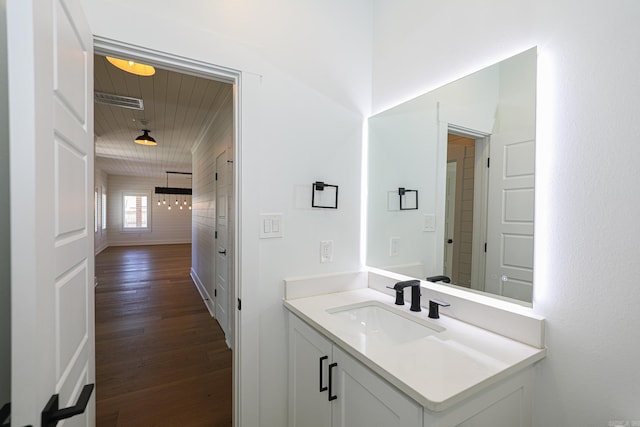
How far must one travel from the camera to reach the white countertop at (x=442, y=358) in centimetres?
83

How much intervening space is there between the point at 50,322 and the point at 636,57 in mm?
1803

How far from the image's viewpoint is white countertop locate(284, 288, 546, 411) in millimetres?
832

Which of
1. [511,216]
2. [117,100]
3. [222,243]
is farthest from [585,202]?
[117,100]

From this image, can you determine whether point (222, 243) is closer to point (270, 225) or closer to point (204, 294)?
point (204, 294)

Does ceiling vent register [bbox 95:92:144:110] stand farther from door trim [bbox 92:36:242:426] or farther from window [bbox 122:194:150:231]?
window [bbox 122:194:150:231]

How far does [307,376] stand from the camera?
4.58 ft

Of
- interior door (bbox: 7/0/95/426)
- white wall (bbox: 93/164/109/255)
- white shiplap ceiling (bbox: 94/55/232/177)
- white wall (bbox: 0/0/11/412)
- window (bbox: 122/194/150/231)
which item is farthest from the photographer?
window (bbox: 122/194/150/231)

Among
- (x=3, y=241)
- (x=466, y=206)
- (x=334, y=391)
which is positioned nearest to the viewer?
(x=3, y=241)

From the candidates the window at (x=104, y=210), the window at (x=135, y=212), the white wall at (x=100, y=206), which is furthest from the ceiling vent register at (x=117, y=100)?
the window at (x=135, y=212)

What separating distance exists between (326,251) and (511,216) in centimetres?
97

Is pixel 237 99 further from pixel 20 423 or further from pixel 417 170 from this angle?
pixel 20 423

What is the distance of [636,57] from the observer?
88cm

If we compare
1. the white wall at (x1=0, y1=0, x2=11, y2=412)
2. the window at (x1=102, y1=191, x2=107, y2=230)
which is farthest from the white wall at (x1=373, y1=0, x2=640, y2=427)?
the window at (x1=102, y1=191, x2=107, y2=230)

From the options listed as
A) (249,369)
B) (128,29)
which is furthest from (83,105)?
(249,369)
